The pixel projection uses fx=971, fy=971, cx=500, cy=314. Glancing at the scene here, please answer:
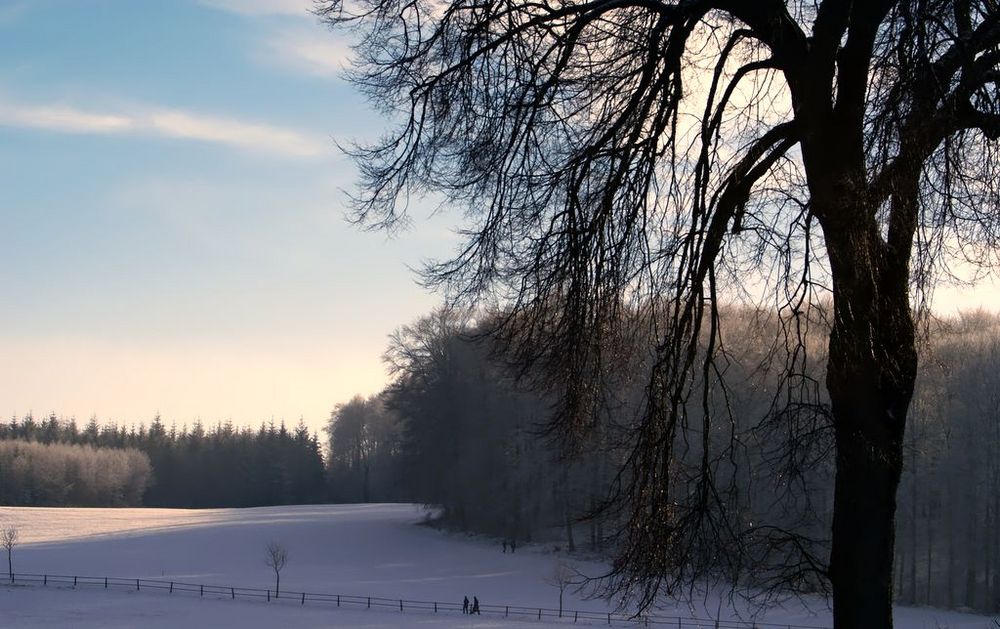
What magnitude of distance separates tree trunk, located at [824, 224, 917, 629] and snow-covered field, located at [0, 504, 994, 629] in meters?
13.5

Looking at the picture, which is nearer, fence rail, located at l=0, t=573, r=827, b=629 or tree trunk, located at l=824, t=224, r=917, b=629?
tree trunk, located at l=824, t=224, r=917, b=629

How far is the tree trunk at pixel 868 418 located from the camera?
501 centimetres

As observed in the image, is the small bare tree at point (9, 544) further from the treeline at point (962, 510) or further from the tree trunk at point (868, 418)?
the tree trunk at point (868, 418)

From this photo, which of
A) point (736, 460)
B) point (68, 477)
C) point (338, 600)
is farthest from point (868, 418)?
point (68, 477)

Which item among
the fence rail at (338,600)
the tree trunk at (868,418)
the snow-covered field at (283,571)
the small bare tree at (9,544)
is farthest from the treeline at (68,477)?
the tree trunk at (868,418)

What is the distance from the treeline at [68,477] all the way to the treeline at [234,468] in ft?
11.7

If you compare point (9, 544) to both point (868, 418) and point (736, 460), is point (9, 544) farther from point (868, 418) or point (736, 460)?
point (868, 418)

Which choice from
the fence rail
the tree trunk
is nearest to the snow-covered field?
the fence rail

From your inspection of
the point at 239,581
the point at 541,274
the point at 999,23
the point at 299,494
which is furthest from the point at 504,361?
the point at 299,494

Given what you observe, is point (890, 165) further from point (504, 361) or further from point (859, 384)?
point (504, 361)

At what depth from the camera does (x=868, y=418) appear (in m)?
5.13

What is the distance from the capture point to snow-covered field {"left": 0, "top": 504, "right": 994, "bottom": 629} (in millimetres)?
31828

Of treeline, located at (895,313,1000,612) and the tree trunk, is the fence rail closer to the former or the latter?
treeline, located at (895,313,1000,612)

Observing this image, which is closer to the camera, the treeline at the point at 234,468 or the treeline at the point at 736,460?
the treeline at the point at 736,460
